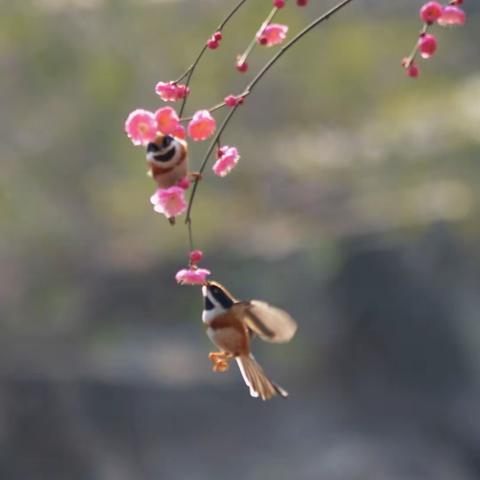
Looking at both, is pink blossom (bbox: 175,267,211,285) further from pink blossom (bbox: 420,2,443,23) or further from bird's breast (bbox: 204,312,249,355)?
pink blossom (bbox: 420,2,443,23)

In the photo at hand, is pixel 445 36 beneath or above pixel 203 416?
above

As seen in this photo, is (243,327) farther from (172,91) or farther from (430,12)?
(430,12)

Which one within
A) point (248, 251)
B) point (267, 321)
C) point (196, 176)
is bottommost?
point (267, 321)

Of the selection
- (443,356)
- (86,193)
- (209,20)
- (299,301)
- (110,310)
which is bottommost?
(443,356)

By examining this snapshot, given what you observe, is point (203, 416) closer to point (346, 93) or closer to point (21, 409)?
point (21, 409)

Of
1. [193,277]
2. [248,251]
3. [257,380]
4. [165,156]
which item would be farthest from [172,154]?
[248,251]

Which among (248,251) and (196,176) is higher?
(248,251)

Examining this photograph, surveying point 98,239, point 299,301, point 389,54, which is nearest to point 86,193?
point 98,239
